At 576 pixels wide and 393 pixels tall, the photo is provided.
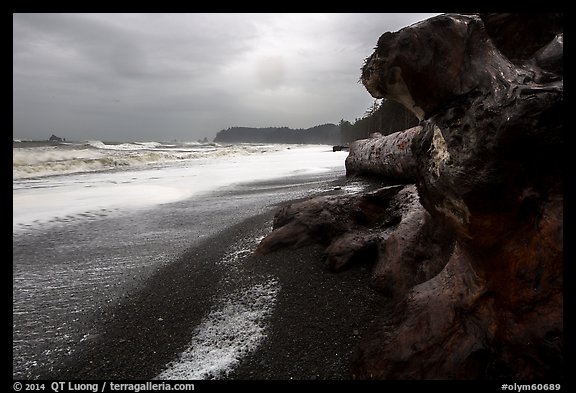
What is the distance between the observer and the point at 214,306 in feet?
8.49

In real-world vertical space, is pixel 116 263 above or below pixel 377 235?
below

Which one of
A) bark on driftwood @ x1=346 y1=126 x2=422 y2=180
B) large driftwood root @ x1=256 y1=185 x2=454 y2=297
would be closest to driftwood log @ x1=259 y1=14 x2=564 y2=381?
large driftwood root @ x1=256 y1=185 x2=454 y2=297

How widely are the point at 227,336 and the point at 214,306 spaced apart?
0.44 meters

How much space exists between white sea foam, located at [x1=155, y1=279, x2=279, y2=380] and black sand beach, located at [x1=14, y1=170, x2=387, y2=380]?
55mm

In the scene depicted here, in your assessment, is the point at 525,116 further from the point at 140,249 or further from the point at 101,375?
the point at 140,249

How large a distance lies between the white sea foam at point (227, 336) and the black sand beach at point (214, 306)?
5cm

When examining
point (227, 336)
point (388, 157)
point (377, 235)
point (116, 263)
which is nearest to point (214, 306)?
point (227, 336)

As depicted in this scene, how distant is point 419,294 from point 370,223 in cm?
166

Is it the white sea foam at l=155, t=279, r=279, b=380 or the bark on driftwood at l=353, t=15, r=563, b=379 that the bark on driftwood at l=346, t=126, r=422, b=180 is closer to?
the bark on driftwood at l=353, t=15, r=563, b=379

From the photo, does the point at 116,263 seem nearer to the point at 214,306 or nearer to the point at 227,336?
the point at 214,306

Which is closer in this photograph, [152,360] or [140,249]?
[152,360]

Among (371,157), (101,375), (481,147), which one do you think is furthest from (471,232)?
(371,157)

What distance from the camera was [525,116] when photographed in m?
1.41

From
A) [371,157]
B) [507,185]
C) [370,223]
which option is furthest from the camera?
[371,157]
